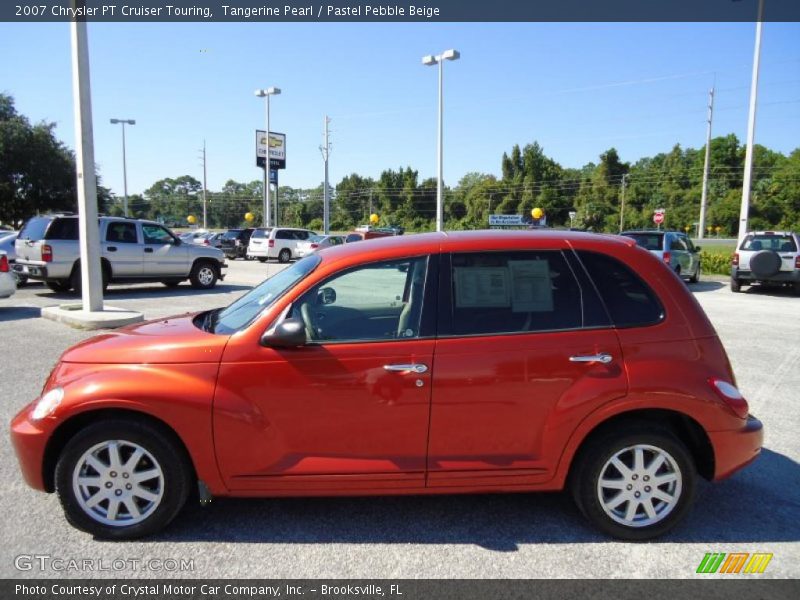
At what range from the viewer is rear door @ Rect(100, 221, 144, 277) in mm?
14414

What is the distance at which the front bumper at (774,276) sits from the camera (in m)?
15.6

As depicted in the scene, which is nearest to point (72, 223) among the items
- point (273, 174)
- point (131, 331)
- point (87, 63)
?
point (87, 63)

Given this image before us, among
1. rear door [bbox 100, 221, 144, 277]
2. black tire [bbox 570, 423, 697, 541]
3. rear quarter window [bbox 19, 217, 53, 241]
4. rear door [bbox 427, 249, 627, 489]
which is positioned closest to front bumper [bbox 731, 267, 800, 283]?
black tire [bbox 570, 423, 697, 541]

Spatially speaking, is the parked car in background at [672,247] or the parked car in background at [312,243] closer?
the parked car in background at [672,247]

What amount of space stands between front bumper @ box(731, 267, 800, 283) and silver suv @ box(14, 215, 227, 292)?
591 inches

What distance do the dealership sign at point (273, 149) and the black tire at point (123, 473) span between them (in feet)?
127

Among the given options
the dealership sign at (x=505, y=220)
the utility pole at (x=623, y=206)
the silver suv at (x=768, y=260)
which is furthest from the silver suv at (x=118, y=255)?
the utility pole at (x=623, y=206)

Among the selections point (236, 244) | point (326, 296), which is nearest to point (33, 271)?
point (326, 296)

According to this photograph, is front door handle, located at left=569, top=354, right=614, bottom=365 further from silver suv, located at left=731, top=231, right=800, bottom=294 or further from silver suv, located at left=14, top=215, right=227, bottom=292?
silver suv, located at left=731, top=231, right=800, bottom=294

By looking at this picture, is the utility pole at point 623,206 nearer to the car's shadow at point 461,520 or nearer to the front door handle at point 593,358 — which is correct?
the car's shadow at point 461,520

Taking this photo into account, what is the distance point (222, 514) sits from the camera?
355 centimetres

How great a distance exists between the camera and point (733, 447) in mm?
3318

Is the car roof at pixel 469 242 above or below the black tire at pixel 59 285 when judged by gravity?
above

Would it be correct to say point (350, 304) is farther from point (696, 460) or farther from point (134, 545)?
point (696, 460)
